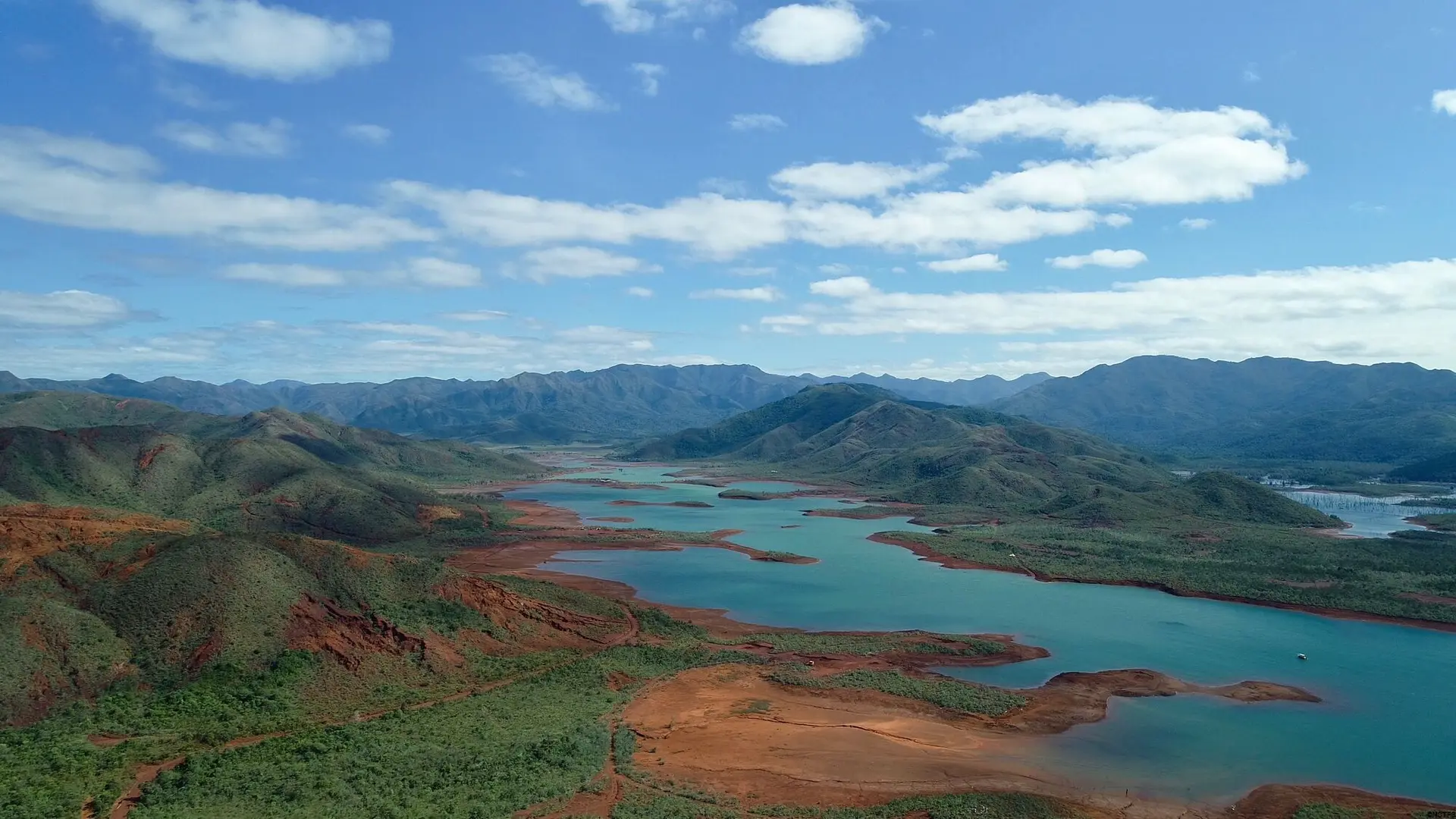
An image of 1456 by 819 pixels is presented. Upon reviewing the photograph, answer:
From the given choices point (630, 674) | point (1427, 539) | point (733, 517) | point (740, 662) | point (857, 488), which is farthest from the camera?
point (857, 488)

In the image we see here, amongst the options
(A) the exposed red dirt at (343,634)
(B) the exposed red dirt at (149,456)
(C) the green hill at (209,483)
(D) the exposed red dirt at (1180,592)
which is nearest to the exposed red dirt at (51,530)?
(A) the exposed red dirt at (343,634)

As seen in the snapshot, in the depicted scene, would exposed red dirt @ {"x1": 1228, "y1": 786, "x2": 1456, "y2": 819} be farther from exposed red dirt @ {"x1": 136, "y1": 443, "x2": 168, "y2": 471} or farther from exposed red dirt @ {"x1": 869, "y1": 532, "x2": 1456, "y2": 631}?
exposed red dirt @ {"x1": 136, "y1": 443, "x2": 168, "y2": 471}

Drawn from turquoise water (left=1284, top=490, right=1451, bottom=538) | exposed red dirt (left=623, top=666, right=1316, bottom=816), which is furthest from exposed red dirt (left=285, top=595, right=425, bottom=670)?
turquoise water (left=1284, top=490, right=1451, bottom=538)

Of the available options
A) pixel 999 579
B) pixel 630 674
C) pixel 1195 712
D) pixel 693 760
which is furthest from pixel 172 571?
pixel 999 579

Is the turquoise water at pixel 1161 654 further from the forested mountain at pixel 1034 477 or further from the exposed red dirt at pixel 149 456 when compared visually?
the exposed red dirt at pixel 149 456

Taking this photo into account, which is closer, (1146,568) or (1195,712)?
(1195,712)

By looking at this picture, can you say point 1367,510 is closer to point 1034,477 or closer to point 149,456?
point 1034,477

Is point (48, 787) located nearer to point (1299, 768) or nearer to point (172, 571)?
point (172, 571)
